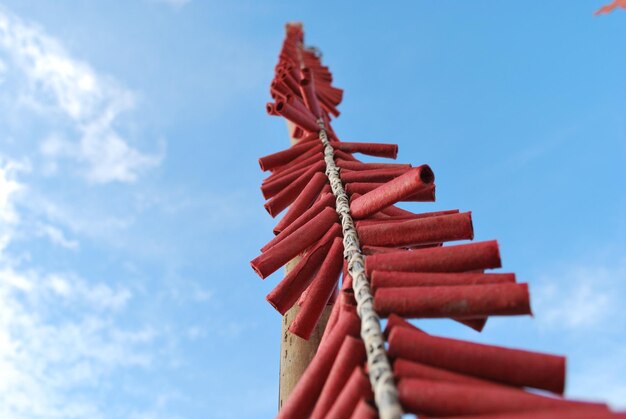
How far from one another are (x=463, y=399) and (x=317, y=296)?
27.0 inches

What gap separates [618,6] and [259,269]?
1.88 m

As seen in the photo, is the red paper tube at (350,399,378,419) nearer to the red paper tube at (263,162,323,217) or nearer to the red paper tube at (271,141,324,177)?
the red paper tube at (263,162,323,217)

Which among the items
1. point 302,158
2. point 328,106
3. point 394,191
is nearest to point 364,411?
point 394,191

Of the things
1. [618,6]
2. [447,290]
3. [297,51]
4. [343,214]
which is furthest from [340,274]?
[297,51]

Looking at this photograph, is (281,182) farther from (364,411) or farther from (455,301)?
(364,411)

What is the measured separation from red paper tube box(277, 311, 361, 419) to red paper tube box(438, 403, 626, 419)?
1.08 feet

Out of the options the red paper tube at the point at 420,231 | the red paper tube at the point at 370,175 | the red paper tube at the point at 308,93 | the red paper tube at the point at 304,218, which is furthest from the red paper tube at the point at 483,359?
the red paper tube at the point at 308,93

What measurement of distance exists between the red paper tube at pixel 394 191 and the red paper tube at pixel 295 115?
93cm

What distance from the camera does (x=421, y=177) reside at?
4.58 feet

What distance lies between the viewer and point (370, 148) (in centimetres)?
237

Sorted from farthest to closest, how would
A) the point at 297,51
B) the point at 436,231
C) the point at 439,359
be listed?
the point at 297,51 → the point at 436,231 → the point at 439,359

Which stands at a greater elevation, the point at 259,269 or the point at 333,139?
the point at 333,139

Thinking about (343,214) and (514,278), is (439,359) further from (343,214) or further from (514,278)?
(343,214)

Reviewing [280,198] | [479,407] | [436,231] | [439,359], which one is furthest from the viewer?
[280,198]
